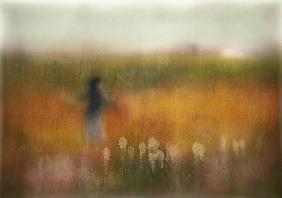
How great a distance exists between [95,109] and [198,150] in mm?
285

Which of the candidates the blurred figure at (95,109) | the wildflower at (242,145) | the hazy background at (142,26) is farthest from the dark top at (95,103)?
the wildflower at (242,145)

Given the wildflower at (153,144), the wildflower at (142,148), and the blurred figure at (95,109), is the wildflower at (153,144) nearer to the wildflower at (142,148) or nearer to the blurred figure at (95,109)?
the wildflower at (142,148)

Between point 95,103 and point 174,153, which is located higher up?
point 95,103

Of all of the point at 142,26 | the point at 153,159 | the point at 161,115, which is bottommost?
the point at 153,159

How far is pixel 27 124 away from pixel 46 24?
0.27 meters

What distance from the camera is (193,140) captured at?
3.62ft

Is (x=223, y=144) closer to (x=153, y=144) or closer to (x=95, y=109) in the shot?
(x=153, y=144)

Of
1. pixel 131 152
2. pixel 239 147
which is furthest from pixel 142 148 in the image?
pixel 239 147

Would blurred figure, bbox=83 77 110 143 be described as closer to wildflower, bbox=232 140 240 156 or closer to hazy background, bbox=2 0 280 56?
hazy background, bbox=2 0 280 56

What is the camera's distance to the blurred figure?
3.63 feet

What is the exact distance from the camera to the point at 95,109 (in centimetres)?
112

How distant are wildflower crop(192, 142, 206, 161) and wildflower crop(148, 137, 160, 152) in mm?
94

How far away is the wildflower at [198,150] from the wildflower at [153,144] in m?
0.09

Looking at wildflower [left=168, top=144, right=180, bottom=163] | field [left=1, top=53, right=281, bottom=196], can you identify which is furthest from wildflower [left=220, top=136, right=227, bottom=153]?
wildflower [left=168, top=144, right=180, bottom=163]
